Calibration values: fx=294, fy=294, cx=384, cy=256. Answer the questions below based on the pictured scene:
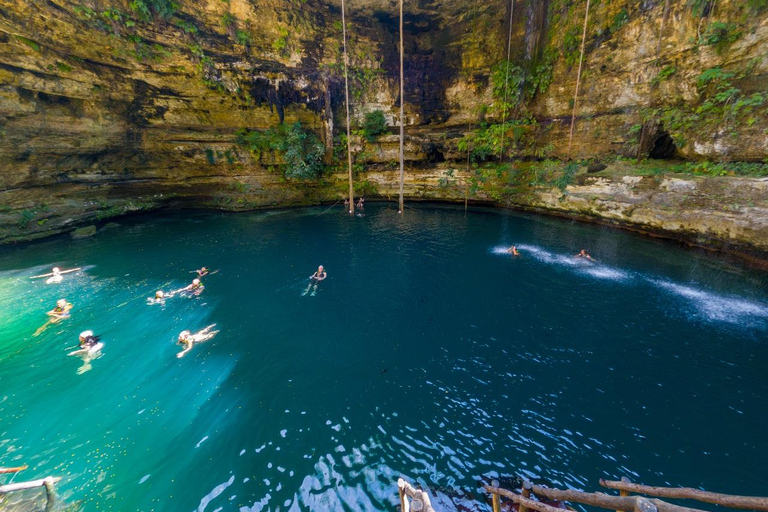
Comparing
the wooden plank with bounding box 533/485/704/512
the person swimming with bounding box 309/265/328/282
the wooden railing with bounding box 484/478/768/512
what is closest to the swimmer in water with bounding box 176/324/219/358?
the person swimming with bounding box 309/265/328/282

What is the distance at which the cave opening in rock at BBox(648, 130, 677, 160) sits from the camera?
64.6ft

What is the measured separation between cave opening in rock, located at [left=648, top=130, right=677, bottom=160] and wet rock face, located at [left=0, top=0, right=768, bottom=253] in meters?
0.12

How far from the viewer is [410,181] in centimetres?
3456

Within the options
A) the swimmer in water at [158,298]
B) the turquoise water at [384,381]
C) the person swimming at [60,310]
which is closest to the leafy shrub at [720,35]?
the turquoise water at [384,381]

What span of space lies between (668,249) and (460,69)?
982 inches

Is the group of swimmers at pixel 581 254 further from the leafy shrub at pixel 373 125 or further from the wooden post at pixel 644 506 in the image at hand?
the leafy shrub at pixel 373 125

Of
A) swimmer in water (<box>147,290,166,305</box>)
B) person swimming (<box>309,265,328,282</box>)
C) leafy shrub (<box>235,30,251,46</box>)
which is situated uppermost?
leafy shrub (<box>235,30,251,46</box>)

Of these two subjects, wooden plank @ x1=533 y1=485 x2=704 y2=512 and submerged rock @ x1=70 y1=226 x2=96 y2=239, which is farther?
submerged rock @ x1=70 y1=226 x2=96 y2=239

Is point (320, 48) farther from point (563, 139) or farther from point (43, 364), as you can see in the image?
point (43, 364)

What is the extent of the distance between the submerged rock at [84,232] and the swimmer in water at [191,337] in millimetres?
20669

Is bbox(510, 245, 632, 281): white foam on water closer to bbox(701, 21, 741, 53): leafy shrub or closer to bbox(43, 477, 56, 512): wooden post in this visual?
bbox(701, 21, 741, 53): leafy shrub

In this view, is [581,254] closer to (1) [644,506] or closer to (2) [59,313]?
(1) [644,506]

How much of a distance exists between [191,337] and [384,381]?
24.4 ft

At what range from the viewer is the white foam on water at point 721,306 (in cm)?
1134
